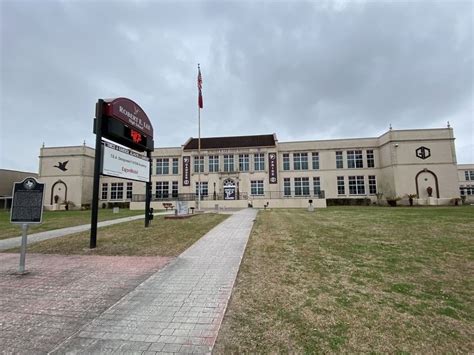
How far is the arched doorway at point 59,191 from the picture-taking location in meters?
40.0

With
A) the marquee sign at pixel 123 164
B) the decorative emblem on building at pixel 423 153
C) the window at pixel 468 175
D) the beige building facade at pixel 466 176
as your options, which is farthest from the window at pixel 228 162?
the window at pixel 468 175

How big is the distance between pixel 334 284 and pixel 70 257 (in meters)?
6.84

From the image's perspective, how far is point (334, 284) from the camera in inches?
178

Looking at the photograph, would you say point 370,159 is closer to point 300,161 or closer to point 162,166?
point 300,161

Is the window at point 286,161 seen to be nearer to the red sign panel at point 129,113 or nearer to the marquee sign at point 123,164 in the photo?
the red sign panel at point 129,113

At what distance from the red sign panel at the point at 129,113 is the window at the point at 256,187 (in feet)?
88.1

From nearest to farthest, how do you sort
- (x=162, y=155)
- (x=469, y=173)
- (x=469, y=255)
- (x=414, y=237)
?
(x=469, y=255), (x=414, y=237), (x=162, y=155), (x=469, y=173)

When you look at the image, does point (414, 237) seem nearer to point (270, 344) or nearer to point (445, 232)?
point (445, 232)

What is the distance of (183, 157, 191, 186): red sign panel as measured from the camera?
130 ft

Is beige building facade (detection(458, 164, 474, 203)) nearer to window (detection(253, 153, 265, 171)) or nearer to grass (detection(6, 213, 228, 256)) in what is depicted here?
window (detection(253, 153, 265, 171))

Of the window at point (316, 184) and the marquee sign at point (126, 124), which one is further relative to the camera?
the window at point (316, 184)

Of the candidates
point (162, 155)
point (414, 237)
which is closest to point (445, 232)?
point (414, 237)

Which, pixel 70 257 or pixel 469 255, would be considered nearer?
pixel 469 255

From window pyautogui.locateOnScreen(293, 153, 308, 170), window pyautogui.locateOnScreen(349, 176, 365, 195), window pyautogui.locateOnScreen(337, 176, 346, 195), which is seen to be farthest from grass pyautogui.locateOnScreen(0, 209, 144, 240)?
window pyautogui.locateOnScreen(349, 176, 365, 195)
